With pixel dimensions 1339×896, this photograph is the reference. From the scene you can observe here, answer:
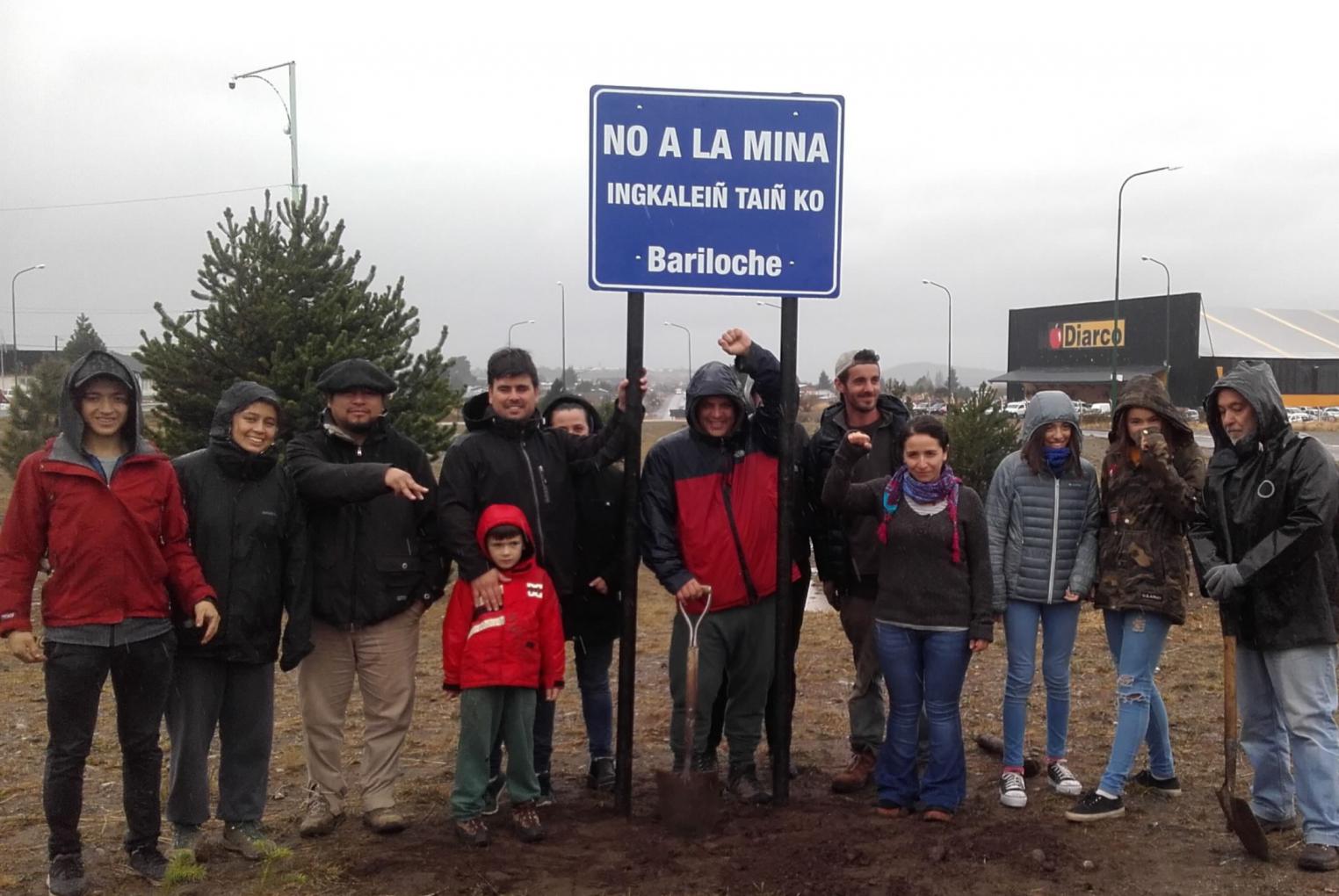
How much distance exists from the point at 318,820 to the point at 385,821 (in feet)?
0.93

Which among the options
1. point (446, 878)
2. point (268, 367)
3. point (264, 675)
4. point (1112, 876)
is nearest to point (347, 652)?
point (264, 675)

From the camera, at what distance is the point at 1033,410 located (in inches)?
208

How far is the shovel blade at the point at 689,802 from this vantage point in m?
4.75

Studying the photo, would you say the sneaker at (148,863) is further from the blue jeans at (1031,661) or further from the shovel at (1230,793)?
the shovel at (1230,793)

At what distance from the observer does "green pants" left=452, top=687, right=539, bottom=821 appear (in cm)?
468

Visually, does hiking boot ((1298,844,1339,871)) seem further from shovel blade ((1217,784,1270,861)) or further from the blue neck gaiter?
the blue neck gaiter

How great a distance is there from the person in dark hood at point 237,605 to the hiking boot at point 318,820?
211mm

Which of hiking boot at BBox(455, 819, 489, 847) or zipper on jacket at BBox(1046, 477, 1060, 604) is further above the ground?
zipper on jacket at BBox(1046, 477, 1060, 604)

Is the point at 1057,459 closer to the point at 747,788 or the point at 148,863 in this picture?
the point at 747,788

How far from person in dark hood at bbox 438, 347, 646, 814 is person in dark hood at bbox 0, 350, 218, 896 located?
1.00m

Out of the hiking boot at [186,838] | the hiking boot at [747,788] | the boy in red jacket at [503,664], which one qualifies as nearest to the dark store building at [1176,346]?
the hiking boot at [747,788]

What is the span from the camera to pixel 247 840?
15.0 feet

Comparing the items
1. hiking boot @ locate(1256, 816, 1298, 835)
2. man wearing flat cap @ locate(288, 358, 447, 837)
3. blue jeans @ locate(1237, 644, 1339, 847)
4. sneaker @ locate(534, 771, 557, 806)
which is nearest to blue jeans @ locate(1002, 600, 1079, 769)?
blue jeans @ locate(1237, 644, 1339, 847)

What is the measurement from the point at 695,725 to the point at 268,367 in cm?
752
